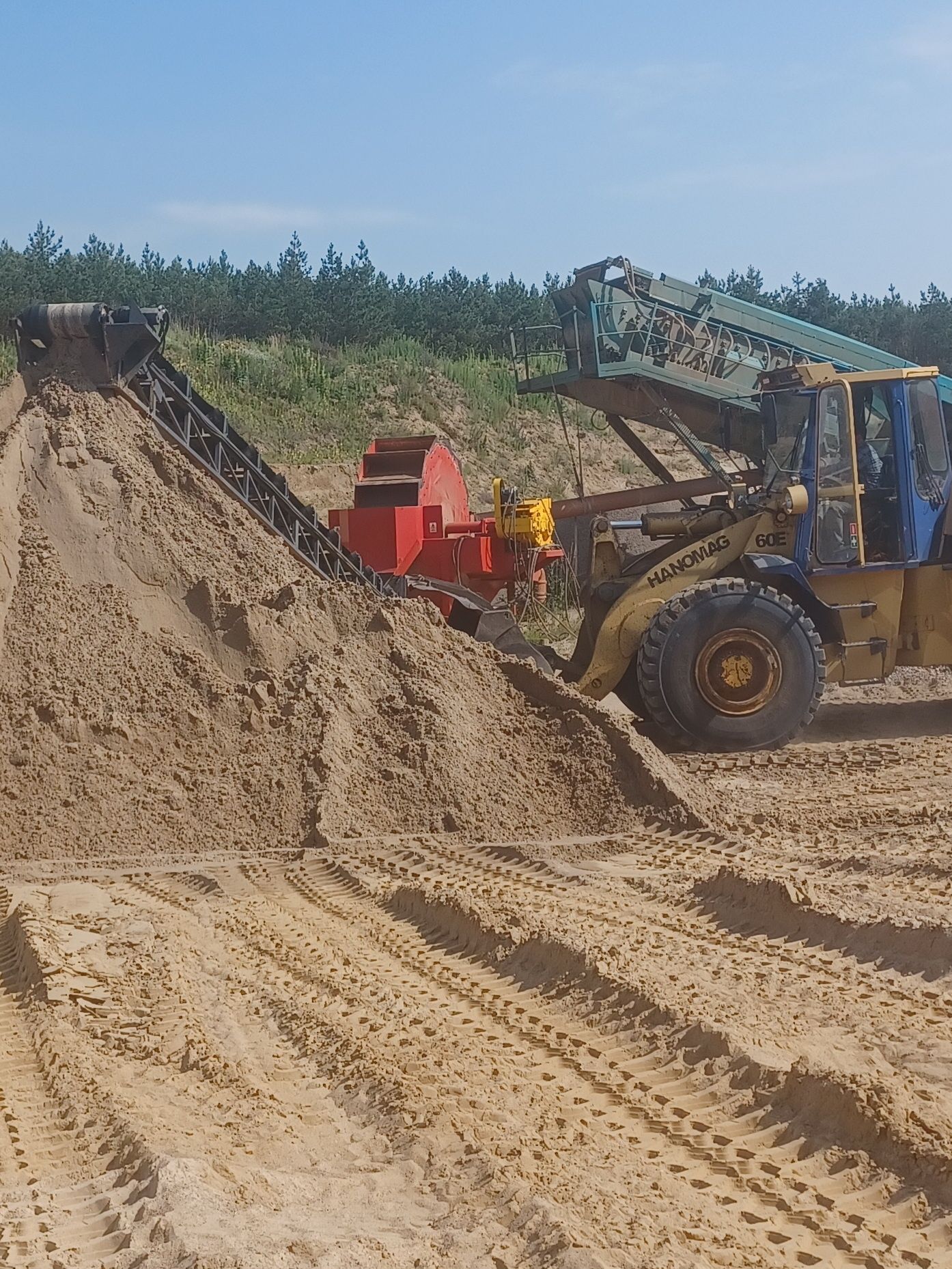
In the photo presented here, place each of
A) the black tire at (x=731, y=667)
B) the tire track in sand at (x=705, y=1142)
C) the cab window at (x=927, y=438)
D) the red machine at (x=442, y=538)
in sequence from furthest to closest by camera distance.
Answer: the red machine at (x=442, y=538) < the cab window at (x=927, y=438) < the black tire at (x=731, y=667) < the tire track in sand at (x=705, y=1142)

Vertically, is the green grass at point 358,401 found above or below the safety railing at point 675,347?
above

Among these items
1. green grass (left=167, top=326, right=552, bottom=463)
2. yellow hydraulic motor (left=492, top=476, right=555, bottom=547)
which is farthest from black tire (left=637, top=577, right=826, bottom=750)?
green grass (left=167, top=326, right=552, bottom=463)

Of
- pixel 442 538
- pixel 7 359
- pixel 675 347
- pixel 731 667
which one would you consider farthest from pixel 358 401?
pixel 731 667

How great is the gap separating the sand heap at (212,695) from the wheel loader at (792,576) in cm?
170

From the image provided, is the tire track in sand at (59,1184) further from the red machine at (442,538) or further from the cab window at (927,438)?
the red machine at (442,538)

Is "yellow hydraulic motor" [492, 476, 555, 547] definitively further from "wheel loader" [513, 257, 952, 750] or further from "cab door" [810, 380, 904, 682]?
"cab door" [810, 380, 904, 682]

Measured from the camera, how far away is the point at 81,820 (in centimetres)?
720

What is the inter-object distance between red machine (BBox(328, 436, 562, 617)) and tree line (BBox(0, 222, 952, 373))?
18.9 metres

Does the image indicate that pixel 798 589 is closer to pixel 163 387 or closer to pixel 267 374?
pixel 163 387

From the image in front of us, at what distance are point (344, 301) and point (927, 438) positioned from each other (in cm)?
2644

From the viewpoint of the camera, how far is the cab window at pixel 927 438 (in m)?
9.91

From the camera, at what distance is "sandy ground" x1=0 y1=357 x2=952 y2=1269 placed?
9.91 feet

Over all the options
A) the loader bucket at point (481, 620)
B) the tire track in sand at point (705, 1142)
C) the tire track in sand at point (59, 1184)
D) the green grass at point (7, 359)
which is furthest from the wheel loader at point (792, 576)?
the green grass at point (7, 359)

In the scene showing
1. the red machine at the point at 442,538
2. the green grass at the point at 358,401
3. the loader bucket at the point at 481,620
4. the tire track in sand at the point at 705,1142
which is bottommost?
the tire track in sand at the point at 705,1142
